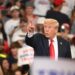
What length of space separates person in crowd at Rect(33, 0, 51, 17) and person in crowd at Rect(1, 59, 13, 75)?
142 cm

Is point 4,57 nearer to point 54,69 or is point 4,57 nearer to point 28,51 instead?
point 28,51

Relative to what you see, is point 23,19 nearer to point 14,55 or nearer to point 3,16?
point 3,16

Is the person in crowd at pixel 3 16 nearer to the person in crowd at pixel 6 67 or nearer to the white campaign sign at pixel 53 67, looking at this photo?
the person in crowd at pixel 6 67

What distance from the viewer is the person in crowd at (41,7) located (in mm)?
4905

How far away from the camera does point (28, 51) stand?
2.92 m

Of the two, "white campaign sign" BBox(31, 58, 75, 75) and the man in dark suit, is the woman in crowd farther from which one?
"white campaign sign" BBox(31, 58, 75, 75)

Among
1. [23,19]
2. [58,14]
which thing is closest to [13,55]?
[23,19]

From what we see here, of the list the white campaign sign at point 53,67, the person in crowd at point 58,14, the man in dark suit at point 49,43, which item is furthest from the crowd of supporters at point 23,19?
the white campaign sign at point 53,67

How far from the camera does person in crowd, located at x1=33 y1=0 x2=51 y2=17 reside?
4.90 m

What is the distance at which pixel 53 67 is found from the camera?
0.58m

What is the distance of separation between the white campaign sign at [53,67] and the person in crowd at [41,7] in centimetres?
428

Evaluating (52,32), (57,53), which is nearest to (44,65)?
(52,32)

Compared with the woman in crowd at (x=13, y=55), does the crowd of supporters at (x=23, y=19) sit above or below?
above

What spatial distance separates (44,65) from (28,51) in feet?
7.63
